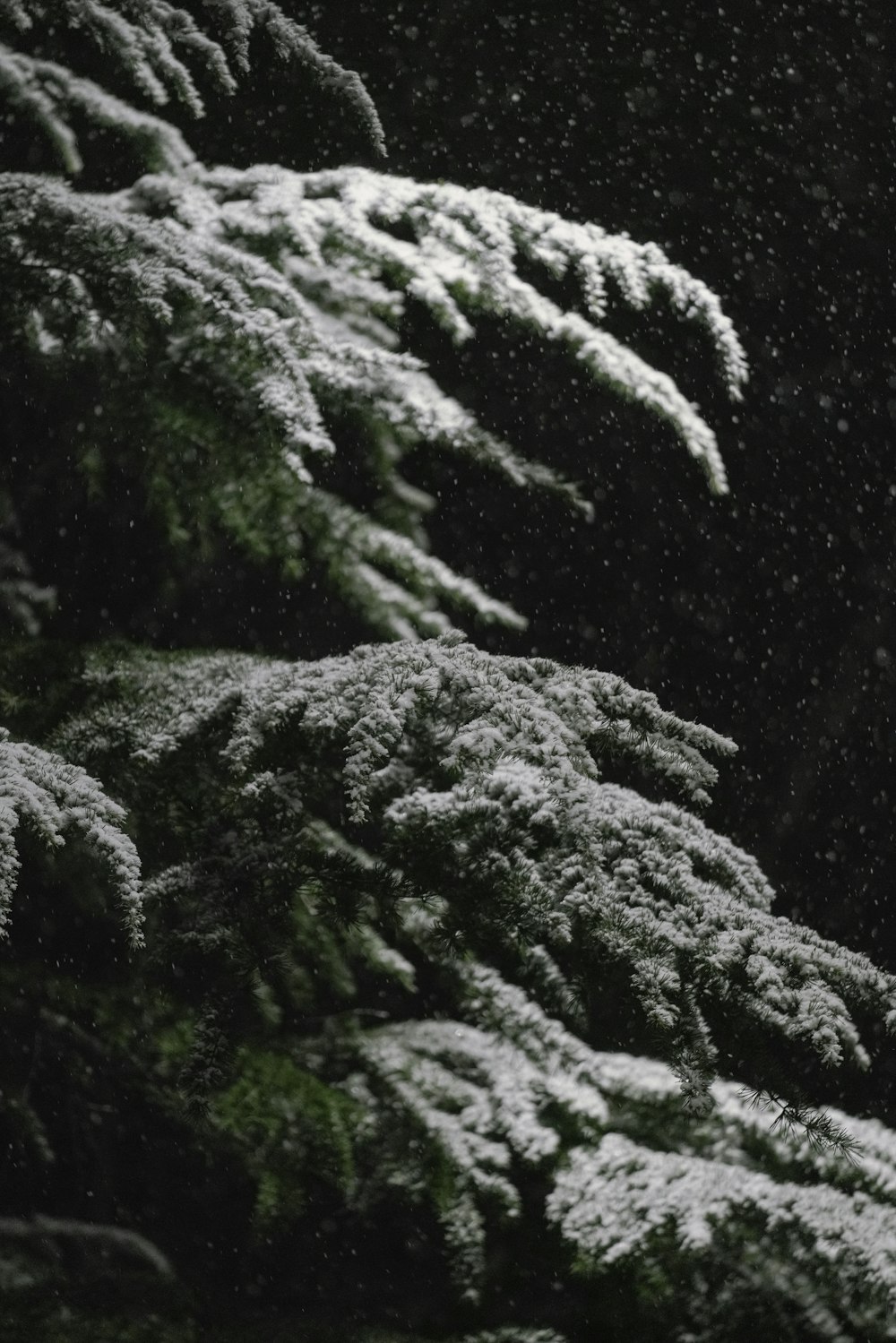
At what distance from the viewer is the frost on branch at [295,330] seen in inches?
31.2

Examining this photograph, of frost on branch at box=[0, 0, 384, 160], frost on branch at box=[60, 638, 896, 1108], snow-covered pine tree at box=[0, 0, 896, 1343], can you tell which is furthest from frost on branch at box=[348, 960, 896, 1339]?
frost on branch at box=[0, 0, 384, 160]

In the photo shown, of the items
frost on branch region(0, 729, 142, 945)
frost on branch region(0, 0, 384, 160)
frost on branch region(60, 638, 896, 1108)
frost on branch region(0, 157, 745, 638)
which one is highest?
frost on branch region(0, 0, 384, 160)

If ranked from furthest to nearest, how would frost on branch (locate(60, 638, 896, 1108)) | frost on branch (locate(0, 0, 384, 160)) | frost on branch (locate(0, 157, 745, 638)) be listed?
1. frost on branch (locate(0, 0, 384, 160))
2. frost on branch (locate(0, 157, 745, 638))
3. frost on branch (locate(60, 638, 896, 1108))

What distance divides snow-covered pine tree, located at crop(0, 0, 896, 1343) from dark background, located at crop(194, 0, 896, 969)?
2163 millimetres

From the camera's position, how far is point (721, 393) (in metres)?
3.37

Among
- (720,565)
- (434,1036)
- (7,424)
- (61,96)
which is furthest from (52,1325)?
(720,565)

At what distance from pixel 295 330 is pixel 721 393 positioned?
279cm

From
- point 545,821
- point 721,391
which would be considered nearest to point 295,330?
point 545,821

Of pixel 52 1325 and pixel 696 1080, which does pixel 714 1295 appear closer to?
pixel 696 1080

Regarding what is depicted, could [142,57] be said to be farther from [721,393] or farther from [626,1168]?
[721,393]

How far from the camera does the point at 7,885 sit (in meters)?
0.60

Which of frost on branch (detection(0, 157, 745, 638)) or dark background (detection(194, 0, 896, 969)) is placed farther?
dark background (detection(194, 0, 896, 969))

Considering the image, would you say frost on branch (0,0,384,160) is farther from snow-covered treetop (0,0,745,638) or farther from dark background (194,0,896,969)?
dark background (194,0,896,969)

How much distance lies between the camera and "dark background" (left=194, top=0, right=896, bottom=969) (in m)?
3.28
